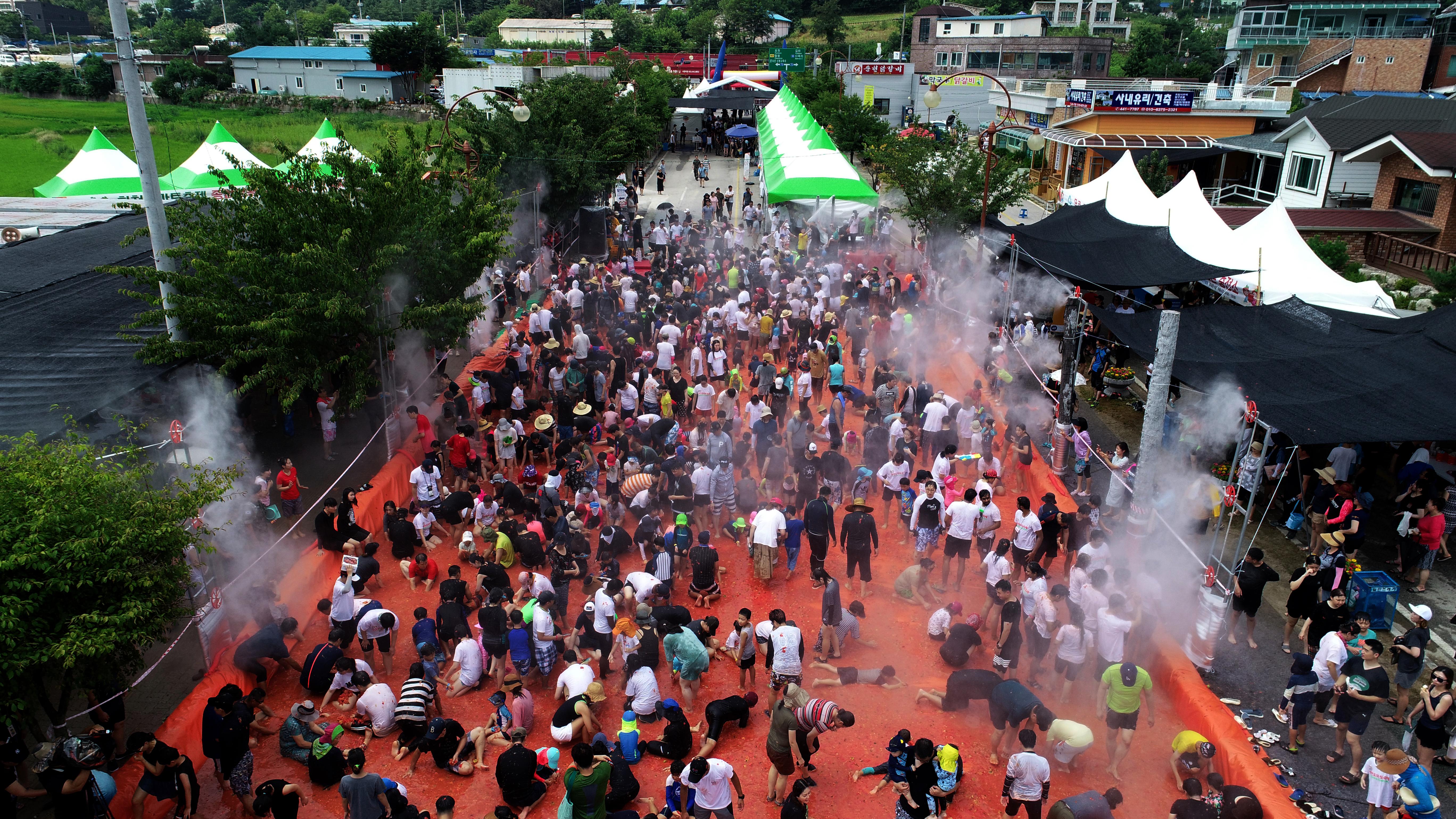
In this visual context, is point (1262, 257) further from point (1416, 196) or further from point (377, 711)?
point (377, 711)

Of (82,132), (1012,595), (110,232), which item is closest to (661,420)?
(1012,595)

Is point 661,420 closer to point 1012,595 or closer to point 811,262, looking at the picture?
point 1012,595

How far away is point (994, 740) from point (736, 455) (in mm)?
5956

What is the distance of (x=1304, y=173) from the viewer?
3097 centimetres

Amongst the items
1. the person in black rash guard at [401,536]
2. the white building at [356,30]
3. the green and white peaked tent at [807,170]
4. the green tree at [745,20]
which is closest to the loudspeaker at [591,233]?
the green and white peaked tent at [807,170]

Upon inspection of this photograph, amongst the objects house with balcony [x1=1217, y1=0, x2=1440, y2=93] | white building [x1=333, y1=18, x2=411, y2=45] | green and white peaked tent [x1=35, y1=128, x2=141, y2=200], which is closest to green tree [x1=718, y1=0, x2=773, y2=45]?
white building [x1=333, y1=18, x2=411, y2=45]

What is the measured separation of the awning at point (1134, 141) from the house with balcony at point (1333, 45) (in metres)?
20.7

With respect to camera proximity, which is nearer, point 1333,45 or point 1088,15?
point 1333,45

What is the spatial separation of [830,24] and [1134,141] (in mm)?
72528

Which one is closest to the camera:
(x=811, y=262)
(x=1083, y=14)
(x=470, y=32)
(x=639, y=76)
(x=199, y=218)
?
(x=199, y=218)

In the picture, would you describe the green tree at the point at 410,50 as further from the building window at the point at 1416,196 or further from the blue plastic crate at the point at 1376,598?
the blue plastic crate at the point at 1376,598

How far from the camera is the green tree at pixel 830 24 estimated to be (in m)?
101

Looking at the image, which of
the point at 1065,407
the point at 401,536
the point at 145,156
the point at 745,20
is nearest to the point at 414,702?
the point at 401,536

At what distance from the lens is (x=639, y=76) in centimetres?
5219
